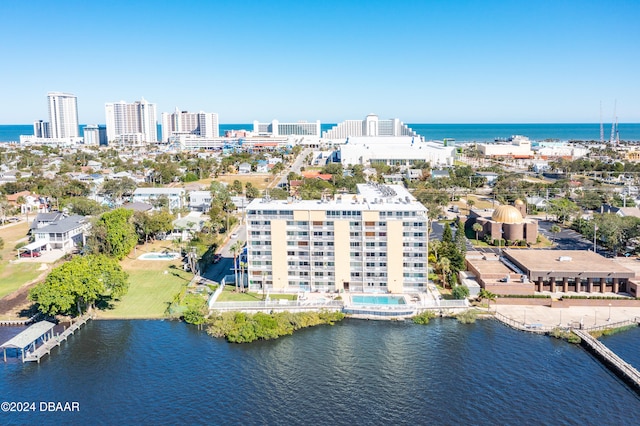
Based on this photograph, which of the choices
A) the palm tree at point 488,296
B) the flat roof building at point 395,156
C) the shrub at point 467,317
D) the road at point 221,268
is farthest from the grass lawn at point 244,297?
the flat roof building at point 395,156

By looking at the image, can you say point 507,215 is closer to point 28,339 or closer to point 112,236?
point 112,236

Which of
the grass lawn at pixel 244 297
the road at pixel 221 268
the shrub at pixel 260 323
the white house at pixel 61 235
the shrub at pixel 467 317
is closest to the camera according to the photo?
the shrub at pixel 260 323

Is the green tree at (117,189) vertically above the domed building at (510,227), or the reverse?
the green tree at (117,189)

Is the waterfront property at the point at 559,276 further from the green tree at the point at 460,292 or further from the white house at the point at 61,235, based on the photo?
the white house at the point at 61,235

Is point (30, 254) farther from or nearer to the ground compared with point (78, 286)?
nearer to the ground

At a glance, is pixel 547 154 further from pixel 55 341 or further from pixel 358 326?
pixel 55 341

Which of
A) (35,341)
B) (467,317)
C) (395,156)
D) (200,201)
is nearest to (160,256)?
(35,341)

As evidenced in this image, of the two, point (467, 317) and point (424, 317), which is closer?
point (467, 317)
